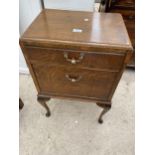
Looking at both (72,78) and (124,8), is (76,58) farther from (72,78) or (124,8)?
(124,8)

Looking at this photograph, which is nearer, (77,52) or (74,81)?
(77,52)

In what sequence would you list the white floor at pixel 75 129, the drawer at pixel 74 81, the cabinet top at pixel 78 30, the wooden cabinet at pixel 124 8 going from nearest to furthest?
the cabinet top at pixel 78 30 < the drawer at pixel 74 81 < the white floor at pixel 75 129 < the wooden cabinet at pixel 124 8

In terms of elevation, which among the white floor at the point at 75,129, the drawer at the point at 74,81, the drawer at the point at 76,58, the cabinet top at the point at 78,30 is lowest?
the white floor at the point at 75,129

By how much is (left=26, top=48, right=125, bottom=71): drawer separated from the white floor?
62 cm

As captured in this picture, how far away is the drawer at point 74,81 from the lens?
2.69 ft

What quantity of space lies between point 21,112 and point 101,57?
0.91 m

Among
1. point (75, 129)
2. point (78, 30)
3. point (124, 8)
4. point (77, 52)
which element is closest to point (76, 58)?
point (77, 52)

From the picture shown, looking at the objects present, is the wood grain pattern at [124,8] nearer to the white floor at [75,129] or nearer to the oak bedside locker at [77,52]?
the oak bedside locker at [77,52]

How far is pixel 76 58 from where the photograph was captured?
0.75 meters

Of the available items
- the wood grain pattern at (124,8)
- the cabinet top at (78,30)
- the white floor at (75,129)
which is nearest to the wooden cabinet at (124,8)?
the wood grain pattern at (124,8)

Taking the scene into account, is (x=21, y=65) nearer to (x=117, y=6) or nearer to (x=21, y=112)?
(x=21, y=112)

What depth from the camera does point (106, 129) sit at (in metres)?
1.21

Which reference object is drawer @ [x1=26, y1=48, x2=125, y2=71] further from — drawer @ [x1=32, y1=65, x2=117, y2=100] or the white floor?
the white floor

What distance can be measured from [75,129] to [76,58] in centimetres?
67
